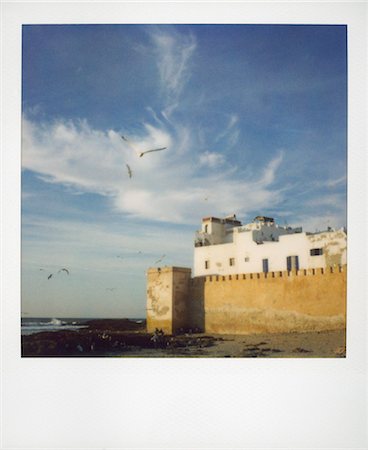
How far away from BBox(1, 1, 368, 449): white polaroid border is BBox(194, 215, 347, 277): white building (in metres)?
0.19

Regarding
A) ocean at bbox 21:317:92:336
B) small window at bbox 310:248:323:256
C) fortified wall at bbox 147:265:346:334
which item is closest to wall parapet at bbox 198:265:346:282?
fortified wall at bbox 147:265:346:334

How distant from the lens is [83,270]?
3945 millimetres

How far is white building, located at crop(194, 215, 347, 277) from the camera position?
3779 mm

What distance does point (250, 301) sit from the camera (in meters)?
3.96

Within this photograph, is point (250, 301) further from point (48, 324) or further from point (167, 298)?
point (48, 324)

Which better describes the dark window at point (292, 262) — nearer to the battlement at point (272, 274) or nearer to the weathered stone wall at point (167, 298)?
the battlement at point (272, 274)

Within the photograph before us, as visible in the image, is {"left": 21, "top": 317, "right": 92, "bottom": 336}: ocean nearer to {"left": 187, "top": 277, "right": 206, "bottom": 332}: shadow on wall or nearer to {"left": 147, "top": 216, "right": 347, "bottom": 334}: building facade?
{"left": 147, "top": 216, "right": 347, "bottom": 334}: building facade
